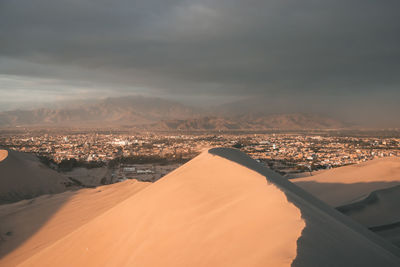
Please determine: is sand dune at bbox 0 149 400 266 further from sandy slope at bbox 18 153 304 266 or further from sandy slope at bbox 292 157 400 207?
sandy slope at bbox 292 157 400 207

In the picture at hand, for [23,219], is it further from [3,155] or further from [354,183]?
[354,183]

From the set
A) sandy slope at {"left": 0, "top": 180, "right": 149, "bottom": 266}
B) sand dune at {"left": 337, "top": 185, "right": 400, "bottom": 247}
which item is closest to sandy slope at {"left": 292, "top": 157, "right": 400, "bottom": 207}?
sand dune at {"left": 337, "top": 185, "right": 400, "bottom": 247}

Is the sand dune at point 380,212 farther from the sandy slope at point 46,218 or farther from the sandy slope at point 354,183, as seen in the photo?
the sandy slope at point 46,218

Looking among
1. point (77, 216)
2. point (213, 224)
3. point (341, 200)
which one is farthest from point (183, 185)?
point (341, 200)

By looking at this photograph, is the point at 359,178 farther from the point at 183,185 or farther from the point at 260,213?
the point at 260,213

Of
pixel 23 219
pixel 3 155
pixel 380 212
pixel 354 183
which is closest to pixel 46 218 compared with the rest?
pixel 23 219

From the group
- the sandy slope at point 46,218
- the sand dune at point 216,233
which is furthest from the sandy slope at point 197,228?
the sandy slope at point 46,218
